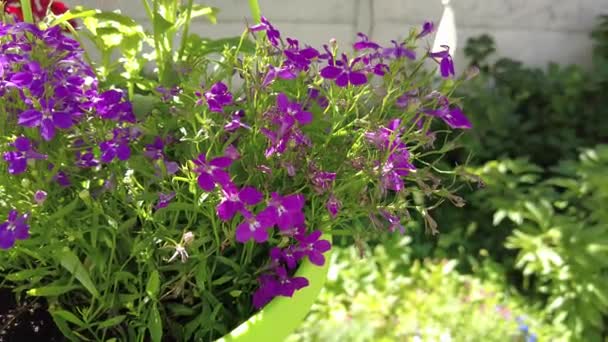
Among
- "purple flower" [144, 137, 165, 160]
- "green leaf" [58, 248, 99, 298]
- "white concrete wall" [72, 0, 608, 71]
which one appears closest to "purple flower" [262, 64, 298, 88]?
"purple flower" [144, 137, 165, 160]

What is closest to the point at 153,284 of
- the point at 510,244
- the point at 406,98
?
the point at 406,98

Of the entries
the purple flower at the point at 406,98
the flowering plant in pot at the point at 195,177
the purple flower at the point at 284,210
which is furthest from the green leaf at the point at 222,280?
the purple flower at the point at 406,98

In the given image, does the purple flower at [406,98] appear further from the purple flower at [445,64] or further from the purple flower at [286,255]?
the purple flower at [286,255]

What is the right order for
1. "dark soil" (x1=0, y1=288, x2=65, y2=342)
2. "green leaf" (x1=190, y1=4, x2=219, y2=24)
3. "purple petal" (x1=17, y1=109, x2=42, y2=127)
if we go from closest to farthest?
"purple petal" (x1=17, y1=109, x2=42, y2=127)
"dark soil" (x1=0, y1=288, x2=65, y2=342)
"green leaf" (x1=190, y1=4, x2=219, y2=24)

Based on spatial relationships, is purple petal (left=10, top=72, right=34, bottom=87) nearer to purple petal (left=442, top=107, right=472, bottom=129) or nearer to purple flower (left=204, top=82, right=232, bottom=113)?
purple flower (left=204, top=82, right=232, bottom=113)

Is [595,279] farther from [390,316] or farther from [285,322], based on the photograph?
[285,322]

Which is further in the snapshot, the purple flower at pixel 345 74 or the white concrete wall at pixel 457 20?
the white concrete wall at pixel 457 20

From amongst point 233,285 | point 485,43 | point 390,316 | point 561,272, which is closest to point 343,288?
point 390,316
